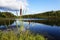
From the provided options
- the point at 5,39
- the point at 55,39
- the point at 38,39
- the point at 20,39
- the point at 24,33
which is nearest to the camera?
the point at 24,33

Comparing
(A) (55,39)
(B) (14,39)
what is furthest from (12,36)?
(A) (55,39)

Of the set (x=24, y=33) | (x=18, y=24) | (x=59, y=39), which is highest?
(x=18, y=24)

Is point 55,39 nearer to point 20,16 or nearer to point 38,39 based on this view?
point 38,39

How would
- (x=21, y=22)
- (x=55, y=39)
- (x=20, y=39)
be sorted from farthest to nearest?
(x=55, y=39)
(x=20, y=39)
(x=21, y=22)

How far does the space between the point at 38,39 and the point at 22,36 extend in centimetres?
408

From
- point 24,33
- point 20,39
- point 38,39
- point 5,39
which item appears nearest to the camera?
point 24,33

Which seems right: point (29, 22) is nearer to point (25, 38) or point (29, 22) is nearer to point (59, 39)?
point (25, 38)

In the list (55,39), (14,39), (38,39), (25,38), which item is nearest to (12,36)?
(14,39)

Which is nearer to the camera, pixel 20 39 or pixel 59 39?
pixel 20 39

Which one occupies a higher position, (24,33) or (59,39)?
(24,33)

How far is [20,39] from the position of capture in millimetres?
4914

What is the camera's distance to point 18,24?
3.90 metres

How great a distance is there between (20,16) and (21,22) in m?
0.16

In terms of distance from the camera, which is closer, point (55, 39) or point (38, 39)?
point (38, 39)
